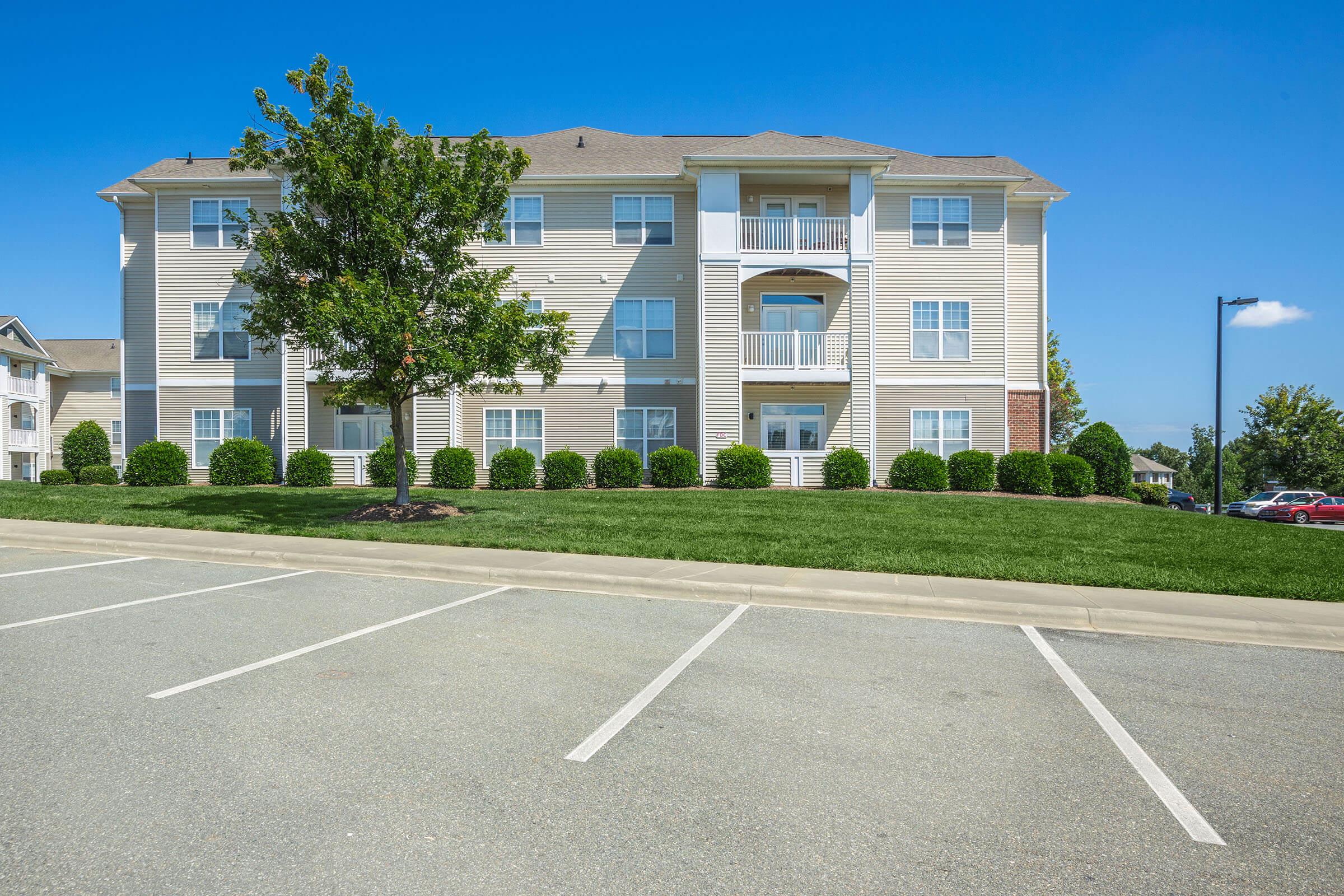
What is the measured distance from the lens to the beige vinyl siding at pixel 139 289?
2480cm

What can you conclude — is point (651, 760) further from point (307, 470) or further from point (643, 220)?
point (643, 220)

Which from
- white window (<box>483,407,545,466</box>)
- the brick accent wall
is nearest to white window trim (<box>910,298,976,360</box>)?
the brick accent wall

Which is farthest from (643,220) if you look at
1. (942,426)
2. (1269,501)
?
(1269,501)

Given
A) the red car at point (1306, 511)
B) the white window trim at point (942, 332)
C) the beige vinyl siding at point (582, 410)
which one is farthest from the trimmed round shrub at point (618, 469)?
the red car at point (1306, 511)

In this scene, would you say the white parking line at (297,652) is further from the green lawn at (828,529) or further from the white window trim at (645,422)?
the white window trim at (645,422)

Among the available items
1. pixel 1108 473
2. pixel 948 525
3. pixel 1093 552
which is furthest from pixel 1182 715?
pixel 1108 473

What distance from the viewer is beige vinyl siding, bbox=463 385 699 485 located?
2398 centimetres

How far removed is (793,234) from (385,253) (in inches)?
514

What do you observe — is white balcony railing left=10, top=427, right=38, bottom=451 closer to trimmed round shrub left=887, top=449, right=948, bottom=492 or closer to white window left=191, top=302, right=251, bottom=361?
white window left=191, top=302, right=251, bottom=361

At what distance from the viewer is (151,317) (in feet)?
81.4

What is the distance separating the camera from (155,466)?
21734 millimetres

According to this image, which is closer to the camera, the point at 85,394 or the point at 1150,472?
the point at 85,394

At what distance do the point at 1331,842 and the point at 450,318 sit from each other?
1330 cm

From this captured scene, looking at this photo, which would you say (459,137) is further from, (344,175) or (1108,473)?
(1108,473)
